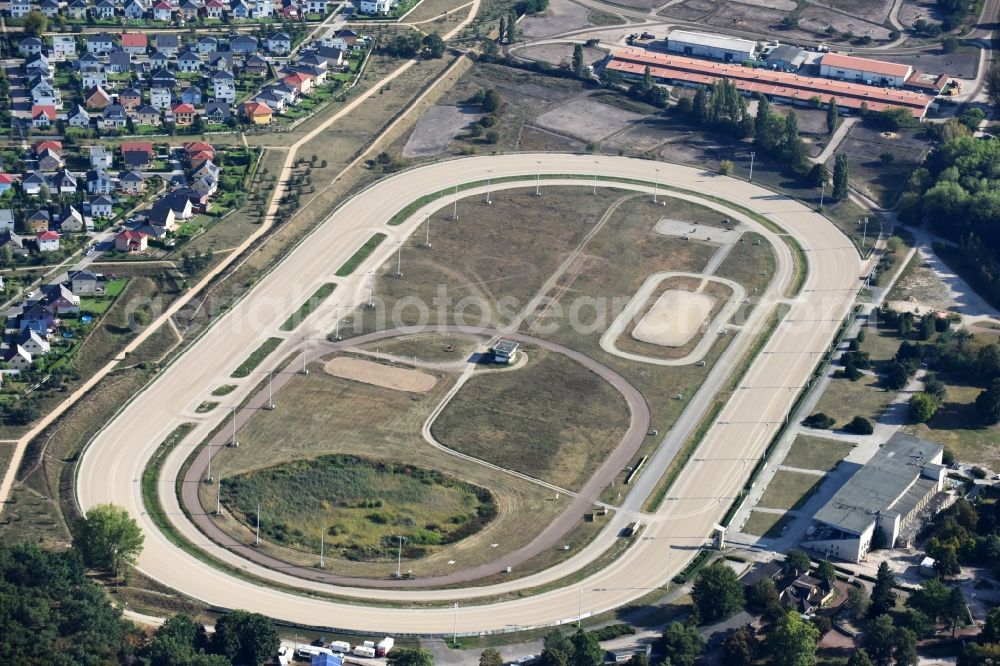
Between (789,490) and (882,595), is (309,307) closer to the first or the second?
(789,490)

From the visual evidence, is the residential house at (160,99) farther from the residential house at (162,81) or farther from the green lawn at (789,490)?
the green lawn at (789,490)

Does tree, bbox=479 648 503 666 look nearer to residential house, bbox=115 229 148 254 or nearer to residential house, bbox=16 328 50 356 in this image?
residential house, bbox=16 328 50 356

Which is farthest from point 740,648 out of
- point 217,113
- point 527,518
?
point 217,113

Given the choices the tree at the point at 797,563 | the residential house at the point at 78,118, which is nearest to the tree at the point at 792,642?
the tree at the point at 797,563

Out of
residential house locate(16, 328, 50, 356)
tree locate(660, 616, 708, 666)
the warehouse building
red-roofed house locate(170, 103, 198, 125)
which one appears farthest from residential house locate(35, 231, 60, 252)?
the warehouse building

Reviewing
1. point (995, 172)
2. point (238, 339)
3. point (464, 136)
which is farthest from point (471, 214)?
point (995, 172)

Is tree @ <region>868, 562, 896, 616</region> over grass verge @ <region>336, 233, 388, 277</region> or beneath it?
beneath
